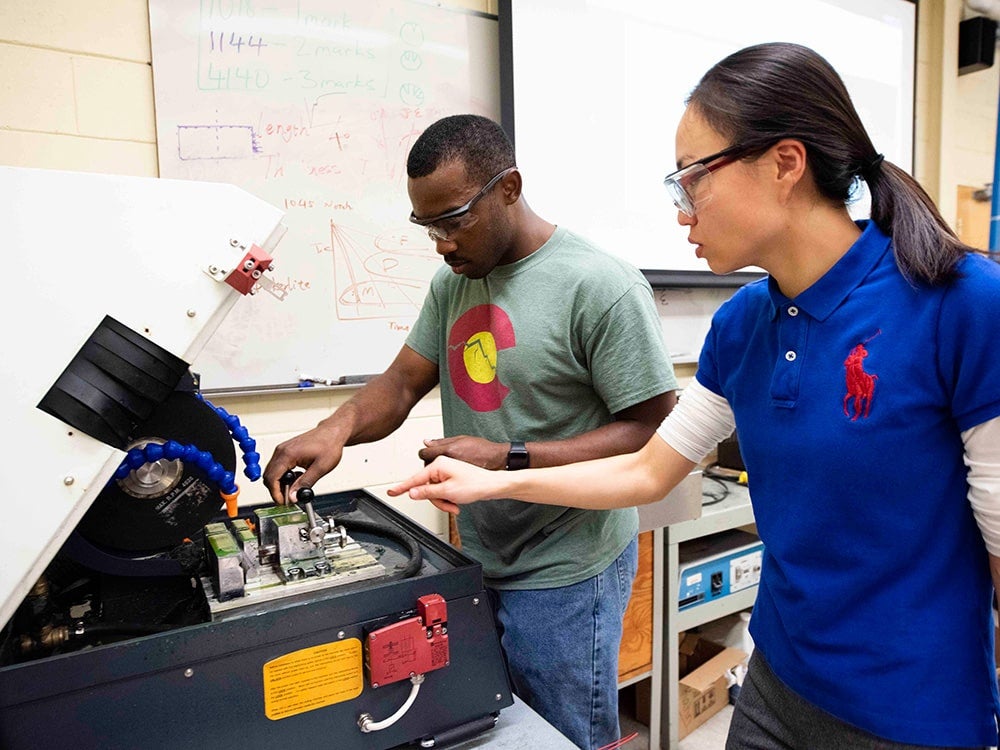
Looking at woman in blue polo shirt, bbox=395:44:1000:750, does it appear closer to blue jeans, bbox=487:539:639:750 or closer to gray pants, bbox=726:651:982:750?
gray pants, bbox=726:651:982:750

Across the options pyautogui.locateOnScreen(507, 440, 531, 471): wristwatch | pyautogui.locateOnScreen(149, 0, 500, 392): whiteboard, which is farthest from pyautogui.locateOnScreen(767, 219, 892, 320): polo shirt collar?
pyautogui.locateOnScreen(149, 0, 500, 392): whiteboard

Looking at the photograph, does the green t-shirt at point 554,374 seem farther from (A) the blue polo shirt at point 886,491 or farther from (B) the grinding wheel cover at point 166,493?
(B) the grinding wheel cover at point 166,493

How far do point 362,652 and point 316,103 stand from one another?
4.87 ft

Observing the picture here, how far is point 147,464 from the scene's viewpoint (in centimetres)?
80

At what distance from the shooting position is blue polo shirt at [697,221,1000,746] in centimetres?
70

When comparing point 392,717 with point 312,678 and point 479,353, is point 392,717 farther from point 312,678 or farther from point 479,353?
point 479,353

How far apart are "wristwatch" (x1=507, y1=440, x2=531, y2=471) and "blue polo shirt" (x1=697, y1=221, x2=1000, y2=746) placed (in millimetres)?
361

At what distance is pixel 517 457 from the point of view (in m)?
1.05

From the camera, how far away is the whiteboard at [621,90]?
2084 mm

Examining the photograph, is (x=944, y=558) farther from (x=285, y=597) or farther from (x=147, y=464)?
(x=147, y=464)

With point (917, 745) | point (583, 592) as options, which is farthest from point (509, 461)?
point (917, 745)

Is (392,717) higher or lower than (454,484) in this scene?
lower

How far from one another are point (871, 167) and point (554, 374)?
53cm

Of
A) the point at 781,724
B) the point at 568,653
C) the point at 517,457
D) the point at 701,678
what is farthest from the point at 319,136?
the point at 701,678
